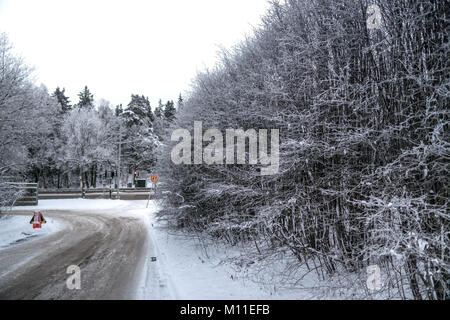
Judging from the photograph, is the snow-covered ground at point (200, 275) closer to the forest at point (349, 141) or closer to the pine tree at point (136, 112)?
the forest at point (349, 141)

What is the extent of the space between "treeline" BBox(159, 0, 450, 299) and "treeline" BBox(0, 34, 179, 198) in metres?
8.53

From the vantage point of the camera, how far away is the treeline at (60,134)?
43.9 ft

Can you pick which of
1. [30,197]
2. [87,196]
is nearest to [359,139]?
[30,197]

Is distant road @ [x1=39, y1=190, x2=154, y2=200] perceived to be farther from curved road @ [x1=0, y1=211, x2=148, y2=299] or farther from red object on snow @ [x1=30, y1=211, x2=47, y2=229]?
curved road @ [x1=0, y1=211, x2=148, y2=299]

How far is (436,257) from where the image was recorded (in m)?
3.48

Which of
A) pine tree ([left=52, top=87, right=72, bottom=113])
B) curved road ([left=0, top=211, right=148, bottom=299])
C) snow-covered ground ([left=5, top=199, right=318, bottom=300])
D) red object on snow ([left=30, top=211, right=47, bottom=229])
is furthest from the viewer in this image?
pine tree ([left=52, top=87, right=72, bottom=113])

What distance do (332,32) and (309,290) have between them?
5.22 meters

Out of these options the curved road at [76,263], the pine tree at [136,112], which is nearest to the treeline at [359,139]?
the curved road at [76,263]

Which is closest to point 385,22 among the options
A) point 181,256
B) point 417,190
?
point 417,190

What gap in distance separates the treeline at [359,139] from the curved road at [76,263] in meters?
3.24

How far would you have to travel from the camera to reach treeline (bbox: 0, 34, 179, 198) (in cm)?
1338

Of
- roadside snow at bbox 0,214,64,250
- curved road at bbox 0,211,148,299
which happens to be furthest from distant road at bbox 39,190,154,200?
curved road at bbox 0,211,148,299

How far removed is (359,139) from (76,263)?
7.75 m
